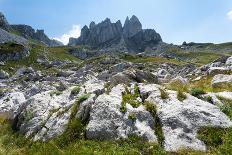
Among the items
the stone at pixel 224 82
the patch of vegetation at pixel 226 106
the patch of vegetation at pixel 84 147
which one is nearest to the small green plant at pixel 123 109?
the patch of vegetation at pixel 84 147

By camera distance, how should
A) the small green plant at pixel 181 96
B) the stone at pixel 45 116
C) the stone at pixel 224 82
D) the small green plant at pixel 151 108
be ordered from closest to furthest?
the small green plant at pixel 151 108, the small green plant at pixel 181 96, the stone at pixel 45 116, the stone at pixel 224 82

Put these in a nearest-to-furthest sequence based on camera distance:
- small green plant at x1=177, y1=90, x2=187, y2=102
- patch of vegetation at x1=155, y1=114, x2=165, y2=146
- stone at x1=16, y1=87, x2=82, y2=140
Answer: patch of vegetation at x1=155, y1=114, x2=165, y2=146
small green plant at x1=177, y1=90, x2=187, y2=102
stone at x1=16, y1=87, x2=82, y2=140

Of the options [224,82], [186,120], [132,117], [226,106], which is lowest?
[186,120]

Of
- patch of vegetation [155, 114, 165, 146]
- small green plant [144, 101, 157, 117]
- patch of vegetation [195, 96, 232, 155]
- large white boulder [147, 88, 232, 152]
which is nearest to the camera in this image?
patch of vegetation [195, 96, 232, 155]

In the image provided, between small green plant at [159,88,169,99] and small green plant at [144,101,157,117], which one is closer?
small green plant at [144,101,157,117]

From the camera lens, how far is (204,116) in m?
17.5

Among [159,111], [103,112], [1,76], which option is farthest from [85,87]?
[1,76]

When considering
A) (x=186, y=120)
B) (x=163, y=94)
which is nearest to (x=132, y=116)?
(x=163, y=94)

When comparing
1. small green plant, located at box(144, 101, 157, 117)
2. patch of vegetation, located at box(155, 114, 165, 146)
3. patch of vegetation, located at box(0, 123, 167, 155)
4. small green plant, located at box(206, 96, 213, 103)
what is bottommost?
patch of vegetation, located at box(0, 123, 167, 155)

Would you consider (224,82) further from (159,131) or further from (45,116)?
(45,116)

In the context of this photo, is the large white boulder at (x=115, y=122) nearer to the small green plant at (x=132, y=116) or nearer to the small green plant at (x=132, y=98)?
the small green plant at (x=132, y=116)

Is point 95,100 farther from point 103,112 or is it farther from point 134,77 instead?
point 134,77

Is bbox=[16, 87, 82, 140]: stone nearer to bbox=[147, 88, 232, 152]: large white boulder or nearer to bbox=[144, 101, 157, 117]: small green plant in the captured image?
bbox=[144, 101, 157, 117]: small green plant

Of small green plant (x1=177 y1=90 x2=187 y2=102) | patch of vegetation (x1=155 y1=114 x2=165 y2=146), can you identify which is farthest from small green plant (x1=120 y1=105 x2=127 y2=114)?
small green plant (x1=177 y1=90 x2=187 y2=102)
